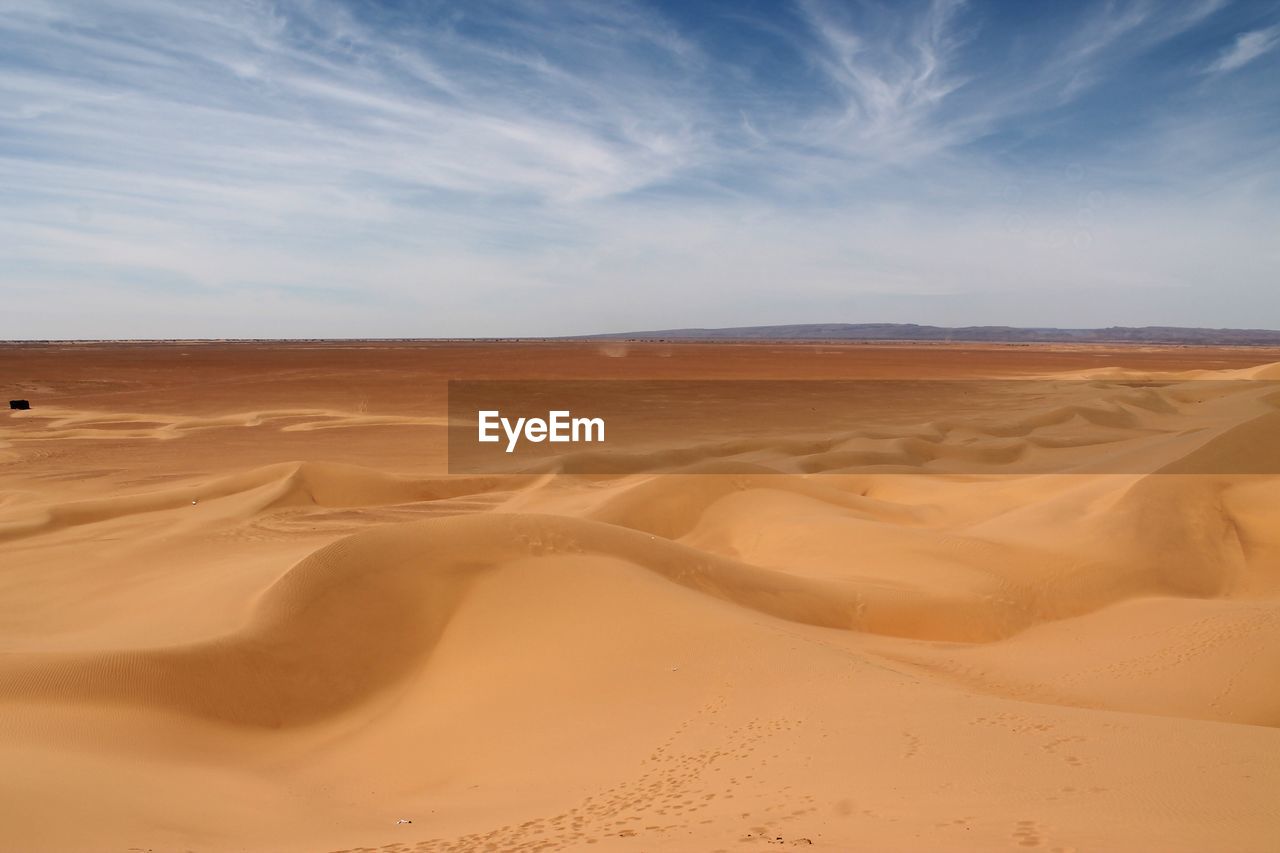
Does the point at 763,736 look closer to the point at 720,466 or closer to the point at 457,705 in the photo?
the point at 457,705

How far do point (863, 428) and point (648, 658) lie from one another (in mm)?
22951

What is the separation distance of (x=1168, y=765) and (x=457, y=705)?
599 cm

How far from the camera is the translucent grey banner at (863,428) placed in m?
20.1

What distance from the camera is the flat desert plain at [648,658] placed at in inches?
196

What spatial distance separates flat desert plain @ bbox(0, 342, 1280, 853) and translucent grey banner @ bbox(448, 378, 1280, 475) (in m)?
0.55

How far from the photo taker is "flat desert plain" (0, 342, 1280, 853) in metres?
4.98

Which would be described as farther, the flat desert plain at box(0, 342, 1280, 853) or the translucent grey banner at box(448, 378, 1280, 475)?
the translucent grey banner at box(448, 378, 1280, 475)

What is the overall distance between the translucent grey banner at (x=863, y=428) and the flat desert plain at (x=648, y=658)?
55cm

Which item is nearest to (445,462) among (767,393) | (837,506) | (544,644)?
(837,506)

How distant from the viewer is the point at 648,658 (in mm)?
8398

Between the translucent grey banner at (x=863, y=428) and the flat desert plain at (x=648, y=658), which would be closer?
the flat desert plain at (x=648, y=658)

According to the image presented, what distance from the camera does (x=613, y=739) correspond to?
6910 millimetres

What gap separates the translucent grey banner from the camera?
20062 mm

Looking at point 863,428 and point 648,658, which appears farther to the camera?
point 863,428
